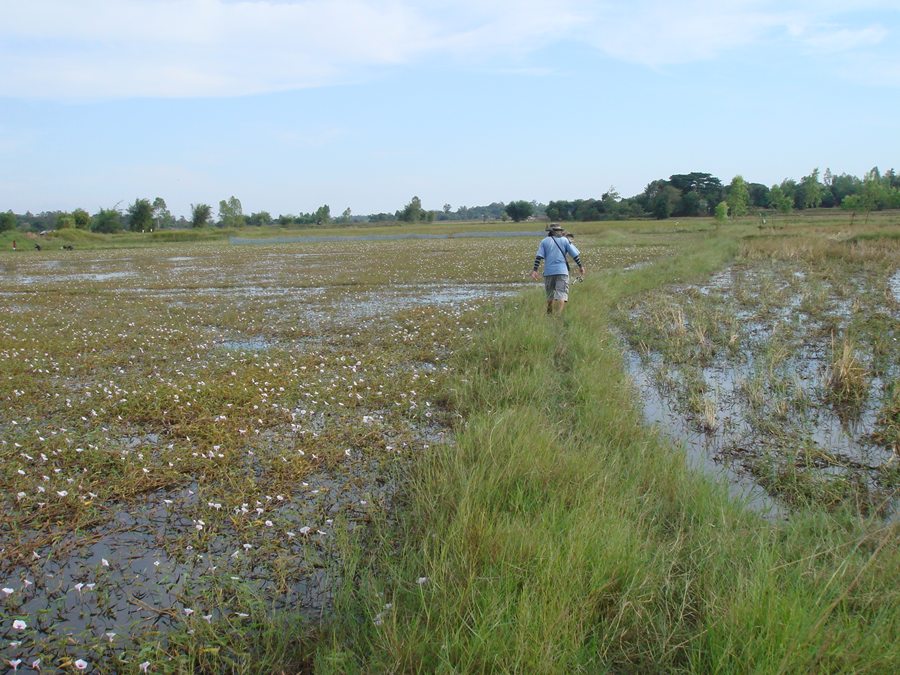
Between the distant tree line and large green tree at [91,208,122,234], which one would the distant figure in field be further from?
large green tree at [91,208,122,234]

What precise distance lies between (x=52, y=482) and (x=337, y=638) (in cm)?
350

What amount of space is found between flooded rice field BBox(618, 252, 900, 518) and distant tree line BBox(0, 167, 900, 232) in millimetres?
55557

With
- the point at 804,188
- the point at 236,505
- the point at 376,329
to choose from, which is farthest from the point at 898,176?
the point at 236,505

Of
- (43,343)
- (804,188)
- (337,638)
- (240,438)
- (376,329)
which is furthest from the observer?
(804,188)

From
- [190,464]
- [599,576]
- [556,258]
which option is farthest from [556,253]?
[599,576]

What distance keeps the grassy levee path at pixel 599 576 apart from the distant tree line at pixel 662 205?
64520 mm

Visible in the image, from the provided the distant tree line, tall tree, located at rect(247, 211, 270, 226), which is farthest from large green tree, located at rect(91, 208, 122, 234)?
tall tree, located at rect(247, 211, 270, 226)

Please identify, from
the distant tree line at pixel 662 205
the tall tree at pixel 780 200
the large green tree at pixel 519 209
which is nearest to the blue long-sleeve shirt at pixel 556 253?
the distant tree line at pixel 662 205

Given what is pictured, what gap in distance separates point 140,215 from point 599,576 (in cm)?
9717

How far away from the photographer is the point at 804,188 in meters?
93.4

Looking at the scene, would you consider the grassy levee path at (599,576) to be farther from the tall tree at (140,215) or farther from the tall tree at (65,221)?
the tall tree at (140,215)

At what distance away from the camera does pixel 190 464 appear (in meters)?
5.50

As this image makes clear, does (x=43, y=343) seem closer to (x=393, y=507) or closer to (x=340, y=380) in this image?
(x=340, y=380)

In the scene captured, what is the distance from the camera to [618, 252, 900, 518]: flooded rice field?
501cm
